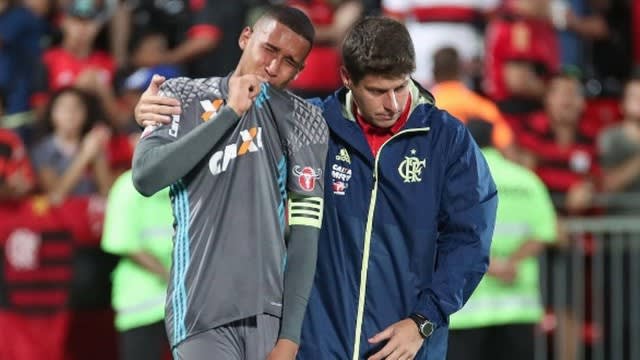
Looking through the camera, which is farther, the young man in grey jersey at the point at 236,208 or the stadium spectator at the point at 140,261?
the stadium spectator at the point at 140,261

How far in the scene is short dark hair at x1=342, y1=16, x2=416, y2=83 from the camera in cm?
533

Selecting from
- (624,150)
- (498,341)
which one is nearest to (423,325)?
(498,341)

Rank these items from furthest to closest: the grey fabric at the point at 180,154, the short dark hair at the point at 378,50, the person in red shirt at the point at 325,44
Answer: the person in red shirt at the point at 325,44 → the short dark hair at the point at 378,50 → the grey fabric at the point at 180,154

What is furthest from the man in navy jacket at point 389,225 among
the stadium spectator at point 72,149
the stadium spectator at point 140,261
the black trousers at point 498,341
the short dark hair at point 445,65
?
the stadium spectator at point 72,149

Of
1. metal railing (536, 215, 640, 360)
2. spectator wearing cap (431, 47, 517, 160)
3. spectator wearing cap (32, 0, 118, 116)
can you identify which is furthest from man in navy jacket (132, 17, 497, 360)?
spectator wearing cap (32, 0, 118, 116)

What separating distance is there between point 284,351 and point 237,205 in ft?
1.73

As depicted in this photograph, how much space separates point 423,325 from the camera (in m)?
5.40

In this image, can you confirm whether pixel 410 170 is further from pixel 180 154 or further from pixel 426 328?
pixel 180 154

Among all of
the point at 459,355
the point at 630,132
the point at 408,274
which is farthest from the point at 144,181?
the point at 630,132

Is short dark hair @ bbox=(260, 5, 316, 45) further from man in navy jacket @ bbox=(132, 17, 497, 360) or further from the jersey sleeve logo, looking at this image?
the jersey sleeve logo

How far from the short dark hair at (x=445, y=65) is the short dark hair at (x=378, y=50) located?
5081 millimetres

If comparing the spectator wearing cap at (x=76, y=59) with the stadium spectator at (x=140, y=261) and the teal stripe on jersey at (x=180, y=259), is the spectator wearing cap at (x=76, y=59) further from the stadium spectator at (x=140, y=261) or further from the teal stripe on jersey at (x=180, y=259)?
the teal stripe on jersey at (x=180, y=259)

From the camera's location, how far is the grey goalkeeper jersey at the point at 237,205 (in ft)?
16.8

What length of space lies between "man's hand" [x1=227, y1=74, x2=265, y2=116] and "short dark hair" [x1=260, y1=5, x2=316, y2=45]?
1.17 feet
